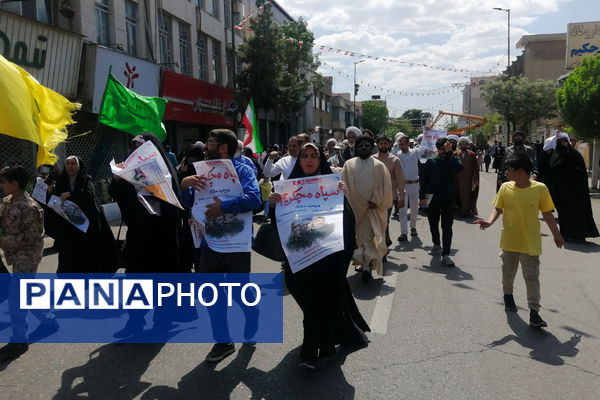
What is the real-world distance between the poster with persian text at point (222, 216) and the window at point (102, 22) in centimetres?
1331

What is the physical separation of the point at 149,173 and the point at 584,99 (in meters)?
15.6

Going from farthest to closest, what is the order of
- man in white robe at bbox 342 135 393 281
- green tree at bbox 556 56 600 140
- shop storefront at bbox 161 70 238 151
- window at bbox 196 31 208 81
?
1. window at bbox 196 31 208 81
2. shop storefront at bbox 161 70 238 151
3. green tree at bbox 556 56 600 140
4. man in white robe at bbox 342 135 393 281

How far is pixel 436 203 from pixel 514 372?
12.8 feet

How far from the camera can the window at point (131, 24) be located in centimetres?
1728

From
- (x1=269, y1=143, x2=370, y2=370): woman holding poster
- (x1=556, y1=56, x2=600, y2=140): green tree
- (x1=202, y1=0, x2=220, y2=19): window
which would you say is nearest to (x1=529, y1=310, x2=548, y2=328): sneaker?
(x1=269, y1=143, x2=370, y2=370): woman holding poster

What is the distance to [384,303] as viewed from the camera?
5438 mm

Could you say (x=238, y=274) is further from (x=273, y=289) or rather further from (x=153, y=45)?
(x=153, y=45)

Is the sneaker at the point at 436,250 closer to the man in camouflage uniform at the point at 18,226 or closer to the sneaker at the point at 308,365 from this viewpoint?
the sneaker at the point at 308,365

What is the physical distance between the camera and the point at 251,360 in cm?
406

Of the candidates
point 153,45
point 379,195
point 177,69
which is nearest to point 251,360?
point 379,195

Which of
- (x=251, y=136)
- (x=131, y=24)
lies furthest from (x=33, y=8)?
(x=251, y=136)

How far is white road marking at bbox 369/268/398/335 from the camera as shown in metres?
4.73

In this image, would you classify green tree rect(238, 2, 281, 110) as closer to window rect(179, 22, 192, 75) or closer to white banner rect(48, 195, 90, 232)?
window rect(179, 22, 192, 75)

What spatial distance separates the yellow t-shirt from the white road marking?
4.25ft
